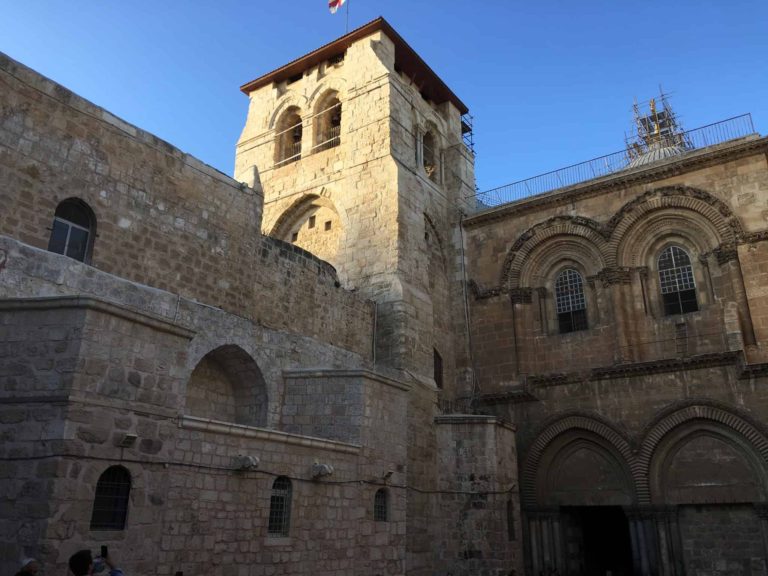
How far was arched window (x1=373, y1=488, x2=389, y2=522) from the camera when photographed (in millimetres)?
11852

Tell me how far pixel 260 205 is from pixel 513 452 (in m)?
8.20

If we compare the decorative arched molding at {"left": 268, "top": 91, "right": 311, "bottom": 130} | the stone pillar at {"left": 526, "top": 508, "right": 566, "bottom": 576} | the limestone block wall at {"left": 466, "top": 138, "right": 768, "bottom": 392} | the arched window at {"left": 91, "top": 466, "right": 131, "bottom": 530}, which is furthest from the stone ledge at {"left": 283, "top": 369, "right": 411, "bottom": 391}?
the decorative arched molding at {"left": 268, "top": 91, "right": 311, "bottom": 130}

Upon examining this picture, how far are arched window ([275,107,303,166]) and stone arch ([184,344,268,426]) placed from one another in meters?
10.1

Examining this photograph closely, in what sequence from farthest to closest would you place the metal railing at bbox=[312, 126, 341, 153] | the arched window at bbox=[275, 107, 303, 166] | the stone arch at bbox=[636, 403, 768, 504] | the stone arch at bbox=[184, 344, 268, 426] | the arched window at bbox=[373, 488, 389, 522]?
1. the arched window at bbox=[275, 107, 303, 166]
2. the metal railing at bbox=[312, 126, 341, 153]
3. the stone arch at bbox=[636, 403, 768, 504]
4. the stone arch at bbox=[184, 344, 268, 426]
5. the arched window at bbox=[373, 488, 389, 522]

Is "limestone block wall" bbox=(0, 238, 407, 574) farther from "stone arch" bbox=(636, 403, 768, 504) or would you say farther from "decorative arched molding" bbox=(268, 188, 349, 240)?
"decorative arched molding" bbox=(268, 188, 349, 240)

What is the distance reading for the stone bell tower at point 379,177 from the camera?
56.0 ft

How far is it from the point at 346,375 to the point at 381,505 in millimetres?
2389

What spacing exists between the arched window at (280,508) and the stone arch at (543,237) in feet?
33.0

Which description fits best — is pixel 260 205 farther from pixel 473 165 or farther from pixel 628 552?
pixel 628 552

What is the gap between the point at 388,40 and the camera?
20531mm

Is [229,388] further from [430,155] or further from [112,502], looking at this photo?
[430,155]

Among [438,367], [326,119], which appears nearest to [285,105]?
[326,119]

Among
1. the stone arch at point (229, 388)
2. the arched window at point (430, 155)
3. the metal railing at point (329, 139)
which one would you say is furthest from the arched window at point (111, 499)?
the arched window at point (430, 155)

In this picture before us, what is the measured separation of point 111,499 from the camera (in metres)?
7.45
